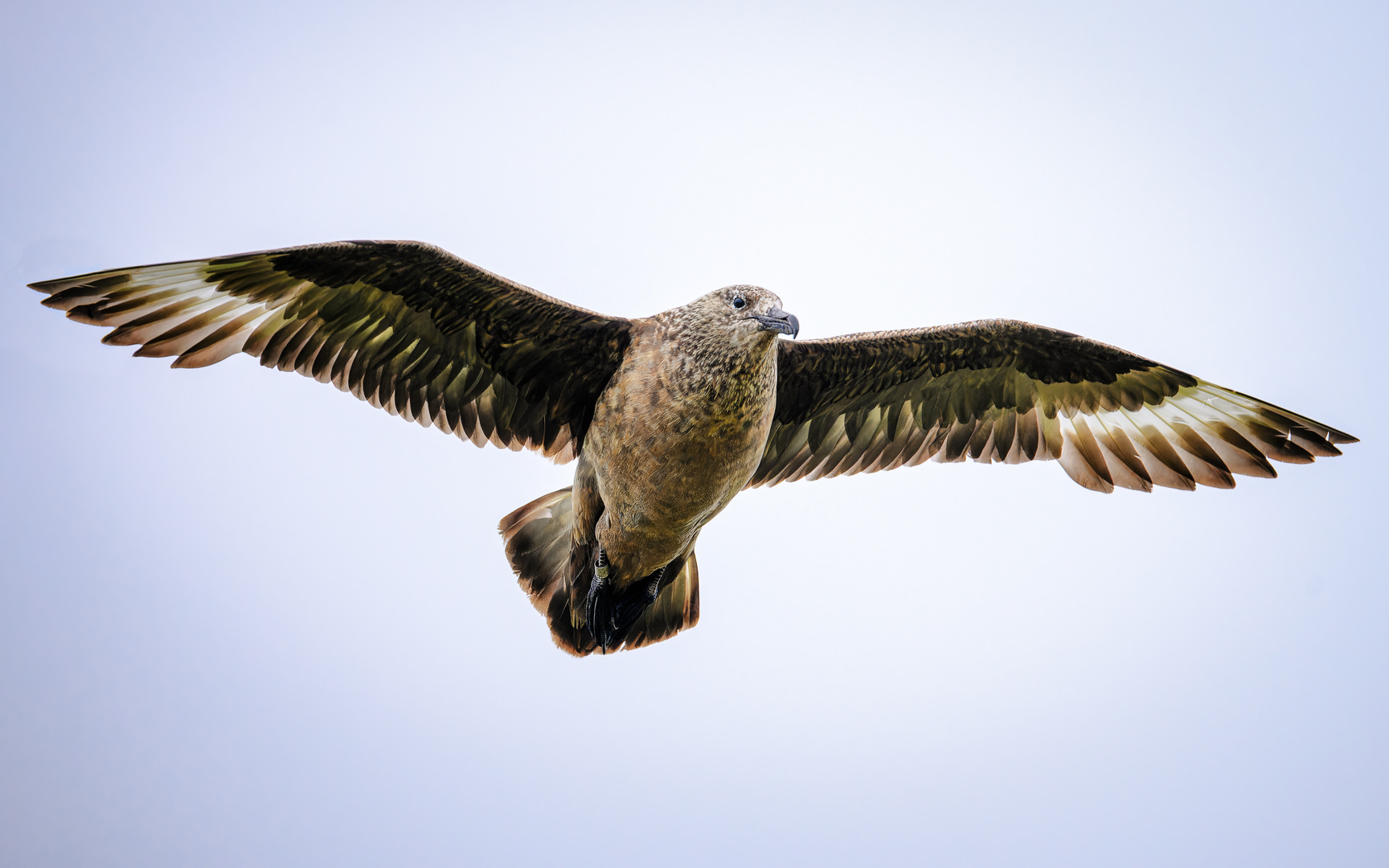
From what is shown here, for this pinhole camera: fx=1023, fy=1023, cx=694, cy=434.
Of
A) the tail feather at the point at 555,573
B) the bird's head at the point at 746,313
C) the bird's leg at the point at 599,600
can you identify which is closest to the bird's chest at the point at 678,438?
the bird's head at the point at 746,313

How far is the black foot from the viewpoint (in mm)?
5086

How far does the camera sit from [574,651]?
17.7 ft

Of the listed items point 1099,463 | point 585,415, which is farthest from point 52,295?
point 1099,463

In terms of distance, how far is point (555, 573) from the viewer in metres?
5.47

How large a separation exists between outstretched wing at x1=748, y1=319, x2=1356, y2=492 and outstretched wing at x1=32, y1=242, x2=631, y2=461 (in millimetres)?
1135

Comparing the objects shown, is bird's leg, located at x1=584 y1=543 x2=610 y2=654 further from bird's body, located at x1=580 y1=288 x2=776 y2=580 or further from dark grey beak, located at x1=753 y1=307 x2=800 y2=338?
dark grey beak, located at x1=753 y1=307 x2=800 y2=338

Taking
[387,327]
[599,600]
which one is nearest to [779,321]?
[599,600]

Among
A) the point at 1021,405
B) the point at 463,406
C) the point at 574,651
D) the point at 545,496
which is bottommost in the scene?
the point at 574,651

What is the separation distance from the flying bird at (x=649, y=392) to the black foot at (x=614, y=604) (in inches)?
0.5

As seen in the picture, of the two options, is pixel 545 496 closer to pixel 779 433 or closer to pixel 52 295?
pixel 779 433

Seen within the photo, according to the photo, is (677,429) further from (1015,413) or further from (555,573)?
(1015,413)

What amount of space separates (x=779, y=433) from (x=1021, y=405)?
1311 millimetres

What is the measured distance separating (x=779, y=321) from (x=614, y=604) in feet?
6.05

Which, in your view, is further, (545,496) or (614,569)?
(545,496)
